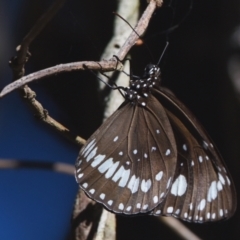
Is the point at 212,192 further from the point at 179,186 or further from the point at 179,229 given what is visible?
the point at 179,229

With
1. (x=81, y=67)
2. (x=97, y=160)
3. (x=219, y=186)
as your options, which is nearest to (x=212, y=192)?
(x=219, y=186)

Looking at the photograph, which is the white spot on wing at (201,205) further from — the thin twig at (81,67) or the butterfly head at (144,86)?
the thin twig at (81,67)

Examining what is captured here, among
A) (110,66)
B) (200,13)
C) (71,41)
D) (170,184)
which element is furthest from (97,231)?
(200,13)

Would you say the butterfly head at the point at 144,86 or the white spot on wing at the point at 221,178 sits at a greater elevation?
the butterfly head at the point at 144,86

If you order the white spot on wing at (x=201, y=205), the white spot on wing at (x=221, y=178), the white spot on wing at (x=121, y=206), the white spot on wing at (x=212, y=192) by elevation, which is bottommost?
the white spot on wing at (x=121, y=206)

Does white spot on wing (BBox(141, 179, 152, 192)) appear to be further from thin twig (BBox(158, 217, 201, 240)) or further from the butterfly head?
thin twig (BBox(158, 217, 201, 240))

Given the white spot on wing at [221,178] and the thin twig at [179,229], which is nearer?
the white spot on wing at [221,178]

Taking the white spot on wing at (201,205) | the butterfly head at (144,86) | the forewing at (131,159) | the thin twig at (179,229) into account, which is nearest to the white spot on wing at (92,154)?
the forewing at (131,159)

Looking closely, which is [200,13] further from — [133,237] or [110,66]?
[110,66]
